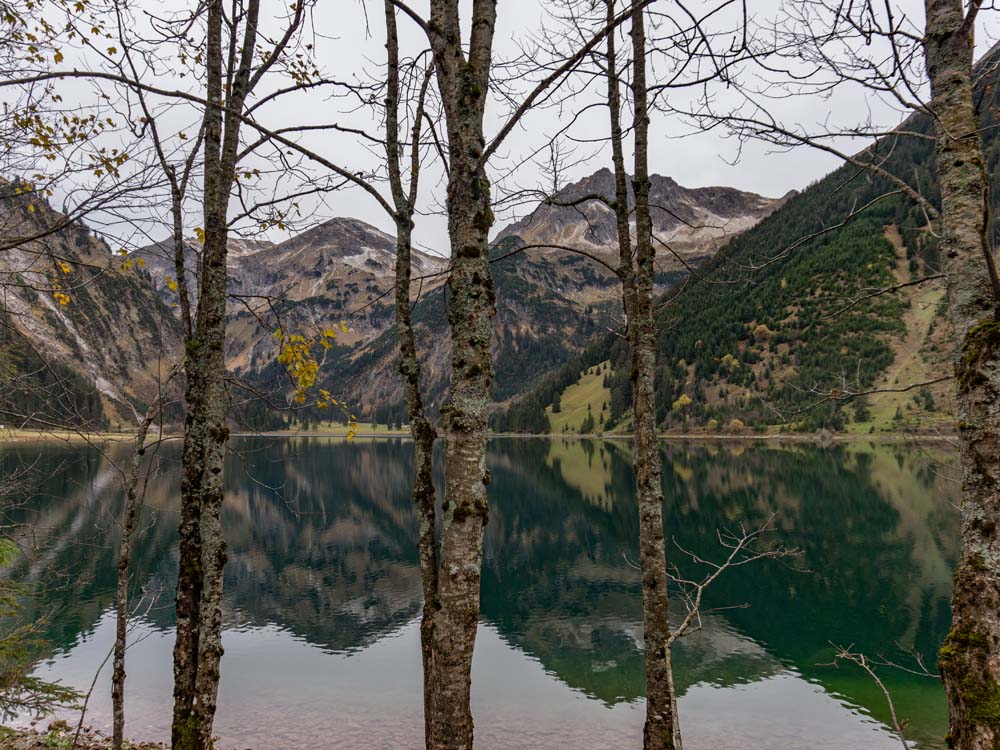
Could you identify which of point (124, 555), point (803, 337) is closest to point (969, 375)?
point (124, 555)

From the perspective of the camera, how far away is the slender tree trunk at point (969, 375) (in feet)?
13.2

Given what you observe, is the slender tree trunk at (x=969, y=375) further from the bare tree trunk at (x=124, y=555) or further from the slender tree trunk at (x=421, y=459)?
the bare tree trunk at (x=124, y=555)

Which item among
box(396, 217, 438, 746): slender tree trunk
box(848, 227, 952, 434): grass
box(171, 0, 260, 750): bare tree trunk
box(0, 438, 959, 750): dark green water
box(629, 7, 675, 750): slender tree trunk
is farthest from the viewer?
box(848, 227, 952, 434): grass

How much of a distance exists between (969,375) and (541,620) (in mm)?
25350

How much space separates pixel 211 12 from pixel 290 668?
837 inches

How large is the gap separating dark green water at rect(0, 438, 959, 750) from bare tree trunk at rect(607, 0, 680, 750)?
2.18 meters

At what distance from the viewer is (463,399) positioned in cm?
405

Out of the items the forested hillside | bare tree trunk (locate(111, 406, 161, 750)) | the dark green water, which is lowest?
the dark green water

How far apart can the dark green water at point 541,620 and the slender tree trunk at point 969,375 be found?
251 inches

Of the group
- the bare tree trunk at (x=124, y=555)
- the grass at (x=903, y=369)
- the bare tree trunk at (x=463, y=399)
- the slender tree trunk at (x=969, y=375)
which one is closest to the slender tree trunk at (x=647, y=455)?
the slender tree trunk at (x=969, y=375)

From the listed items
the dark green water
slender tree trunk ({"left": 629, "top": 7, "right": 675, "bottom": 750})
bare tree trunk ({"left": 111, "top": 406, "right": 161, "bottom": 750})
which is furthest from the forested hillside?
bare tree trunk ({"left": 111, "top": 406, "right": 161, "bottom": 750})

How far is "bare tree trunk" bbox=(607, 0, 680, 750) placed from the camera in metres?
7.99

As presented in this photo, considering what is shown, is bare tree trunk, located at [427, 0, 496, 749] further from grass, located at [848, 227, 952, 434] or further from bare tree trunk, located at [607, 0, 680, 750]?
grass, located at [848, 227, 952, 434]

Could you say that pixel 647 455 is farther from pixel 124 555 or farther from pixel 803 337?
pixel 803 337
